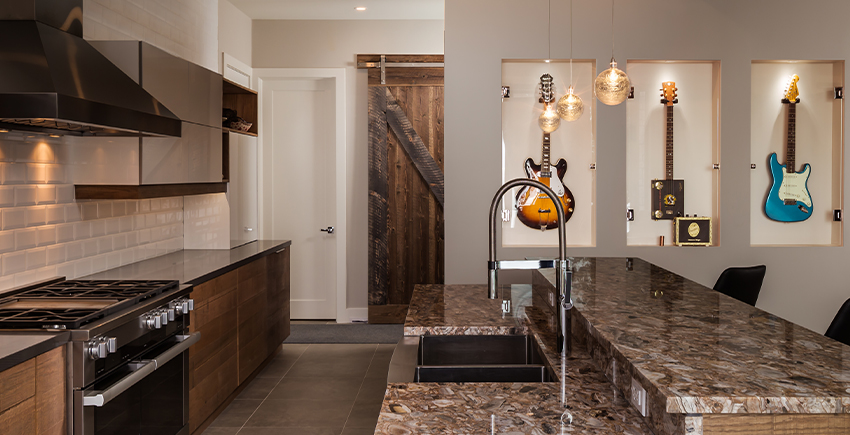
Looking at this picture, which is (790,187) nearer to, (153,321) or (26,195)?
(153,321)

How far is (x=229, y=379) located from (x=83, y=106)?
192cm

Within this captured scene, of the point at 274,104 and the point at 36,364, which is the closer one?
the point at 36,364

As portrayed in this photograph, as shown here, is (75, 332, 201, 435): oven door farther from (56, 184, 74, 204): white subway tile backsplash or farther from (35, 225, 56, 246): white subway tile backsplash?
(56, 184, 74, 204): white subway tile backsplash

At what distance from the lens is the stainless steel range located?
6.69 ft

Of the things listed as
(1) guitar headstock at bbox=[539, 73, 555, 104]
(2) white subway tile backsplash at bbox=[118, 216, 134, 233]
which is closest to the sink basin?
(2) white subway tile backsplash at bbox=[118, 216, 134, 233]

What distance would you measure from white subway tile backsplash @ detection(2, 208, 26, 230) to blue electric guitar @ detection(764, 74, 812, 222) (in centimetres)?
459

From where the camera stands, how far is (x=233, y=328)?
138 inches

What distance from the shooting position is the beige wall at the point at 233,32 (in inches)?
195

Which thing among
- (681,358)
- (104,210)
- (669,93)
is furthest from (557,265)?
(669,93)

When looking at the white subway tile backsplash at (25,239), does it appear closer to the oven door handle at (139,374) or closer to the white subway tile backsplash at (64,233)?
the white subway tile backsplash at (64,233)

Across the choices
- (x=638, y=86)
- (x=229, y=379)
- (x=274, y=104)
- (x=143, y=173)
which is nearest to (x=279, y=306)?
(x=229, y=379)

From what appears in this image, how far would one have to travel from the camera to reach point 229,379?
3.48 metres

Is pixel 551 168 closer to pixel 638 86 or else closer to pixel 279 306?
pixel 638 86

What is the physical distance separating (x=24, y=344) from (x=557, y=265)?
5.48 ft
